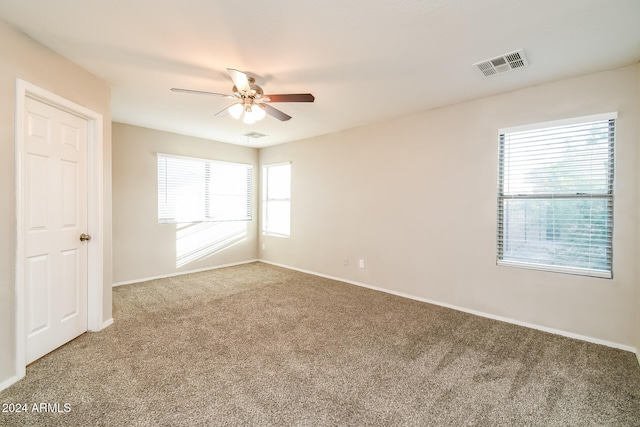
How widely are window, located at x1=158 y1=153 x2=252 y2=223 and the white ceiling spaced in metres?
1.83

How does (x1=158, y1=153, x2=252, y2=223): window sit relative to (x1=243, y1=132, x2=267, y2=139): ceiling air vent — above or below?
below

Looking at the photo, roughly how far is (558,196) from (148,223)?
5.59m

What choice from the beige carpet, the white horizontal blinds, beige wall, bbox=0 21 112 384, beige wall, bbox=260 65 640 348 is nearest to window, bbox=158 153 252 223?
the white horizontal blinds

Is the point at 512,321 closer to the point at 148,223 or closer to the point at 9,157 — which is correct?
the point at 9,157

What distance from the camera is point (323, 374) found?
2127mm

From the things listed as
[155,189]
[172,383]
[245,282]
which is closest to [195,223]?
[155,189]

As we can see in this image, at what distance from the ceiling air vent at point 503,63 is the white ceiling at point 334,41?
0.23 feet

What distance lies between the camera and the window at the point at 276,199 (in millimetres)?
5707

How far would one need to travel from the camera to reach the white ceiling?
1.83 metres

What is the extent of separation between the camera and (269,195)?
6.08 meters

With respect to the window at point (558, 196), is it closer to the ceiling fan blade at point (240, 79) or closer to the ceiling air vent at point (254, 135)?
the ceiling fan blade at point (240, 79)

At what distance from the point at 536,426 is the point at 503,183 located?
2340 mm

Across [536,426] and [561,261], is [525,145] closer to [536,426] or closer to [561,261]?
[561,261]

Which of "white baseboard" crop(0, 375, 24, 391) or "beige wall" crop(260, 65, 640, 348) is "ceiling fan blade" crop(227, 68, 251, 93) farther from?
"white baseboard" crop(0, 375, 24, 391)
